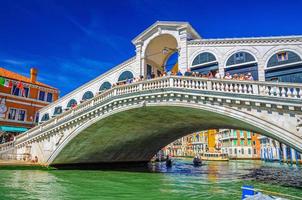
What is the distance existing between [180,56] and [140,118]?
518 centimetres

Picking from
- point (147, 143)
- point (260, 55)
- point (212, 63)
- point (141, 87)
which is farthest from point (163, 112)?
point (147, 143)

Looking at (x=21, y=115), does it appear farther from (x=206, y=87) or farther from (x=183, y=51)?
(x=206, y=87)

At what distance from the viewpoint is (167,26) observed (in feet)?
62.6

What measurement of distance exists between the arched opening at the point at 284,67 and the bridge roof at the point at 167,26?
6039 millimetres

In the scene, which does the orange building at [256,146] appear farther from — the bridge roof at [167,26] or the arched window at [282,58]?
the arched window at [282,58]

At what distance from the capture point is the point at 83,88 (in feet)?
82.0

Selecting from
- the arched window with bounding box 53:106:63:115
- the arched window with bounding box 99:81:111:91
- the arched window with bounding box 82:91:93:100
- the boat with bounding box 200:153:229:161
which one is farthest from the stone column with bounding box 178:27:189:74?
the boat with bounding box 200:153:229:161

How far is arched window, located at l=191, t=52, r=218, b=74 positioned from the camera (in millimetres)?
17023

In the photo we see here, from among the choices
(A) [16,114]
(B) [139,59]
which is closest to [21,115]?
(A) [16,114]

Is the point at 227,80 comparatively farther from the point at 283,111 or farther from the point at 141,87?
the point at 141,87

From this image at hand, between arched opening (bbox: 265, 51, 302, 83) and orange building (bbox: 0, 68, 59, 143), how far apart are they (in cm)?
2319

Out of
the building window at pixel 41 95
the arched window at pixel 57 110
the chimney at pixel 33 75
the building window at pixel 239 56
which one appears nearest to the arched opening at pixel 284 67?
the building window at pixel 239 56

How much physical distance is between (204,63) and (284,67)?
488 cm

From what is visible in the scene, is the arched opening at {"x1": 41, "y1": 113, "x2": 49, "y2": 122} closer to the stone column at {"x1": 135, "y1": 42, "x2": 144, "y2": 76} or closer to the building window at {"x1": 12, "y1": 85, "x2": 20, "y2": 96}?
the building window at {"x1": 12, "y1": 85, "x2": 20, "y2": 96}
